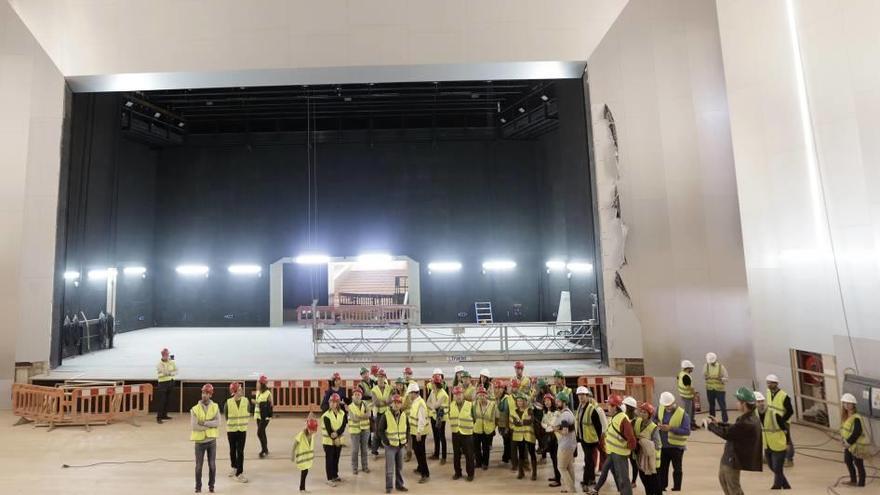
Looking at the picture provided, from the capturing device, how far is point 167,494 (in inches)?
274

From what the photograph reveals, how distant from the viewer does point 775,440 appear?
6.82 m

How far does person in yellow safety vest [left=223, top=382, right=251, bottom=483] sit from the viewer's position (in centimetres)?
748

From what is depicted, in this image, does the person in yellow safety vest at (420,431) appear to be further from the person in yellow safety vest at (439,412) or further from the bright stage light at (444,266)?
the bright stage light at (444,266)

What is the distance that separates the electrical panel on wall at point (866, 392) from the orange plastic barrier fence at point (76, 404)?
15.0 m

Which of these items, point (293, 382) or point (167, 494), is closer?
point (167, 494)

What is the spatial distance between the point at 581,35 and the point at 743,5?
3.74 metres

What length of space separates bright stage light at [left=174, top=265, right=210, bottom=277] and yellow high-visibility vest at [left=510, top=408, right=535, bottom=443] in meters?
20.0

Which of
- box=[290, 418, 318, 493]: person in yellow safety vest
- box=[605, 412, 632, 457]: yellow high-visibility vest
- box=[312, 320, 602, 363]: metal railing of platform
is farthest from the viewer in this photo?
box=[312, 320, 602, 363]: metal railing of platform

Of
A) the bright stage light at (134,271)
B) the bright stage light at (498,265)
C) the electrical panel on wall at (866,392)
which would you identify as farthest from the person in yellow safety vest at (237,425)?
the bright stage light at (134,271)

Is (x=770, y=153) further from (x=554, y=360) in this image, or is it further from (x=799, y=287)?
(x=554, y=360)

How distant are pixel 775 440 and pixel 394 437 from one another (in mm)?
5764

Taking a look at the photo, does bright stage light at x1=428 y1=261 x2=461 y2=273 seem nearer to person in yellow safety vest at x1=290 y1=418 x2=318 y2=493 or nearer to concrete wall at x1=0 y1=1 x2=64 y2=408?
concrete wall at x1=0 y1=1 x2=64 y2=408

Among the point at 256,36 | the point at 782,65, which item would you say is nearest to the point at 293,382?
the point at 256,36

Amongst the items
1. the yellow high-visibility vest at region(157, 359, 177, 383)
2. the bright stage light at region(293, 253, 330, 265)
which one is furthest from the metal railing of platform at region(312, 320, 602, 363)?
the bright stage light at region(293, 253, 330, 265)
